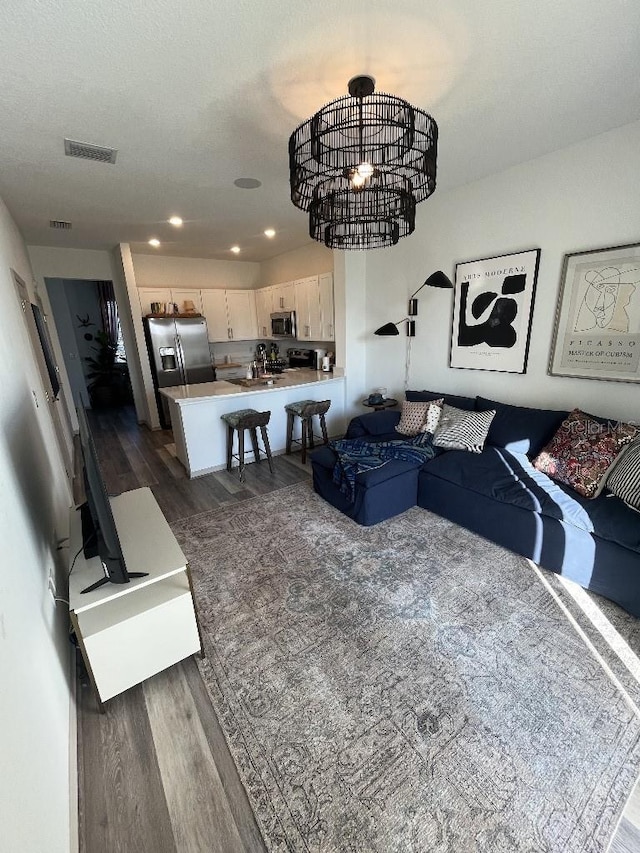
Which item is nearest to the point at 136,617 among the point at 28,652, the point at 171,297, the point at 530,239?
the point at 28,652

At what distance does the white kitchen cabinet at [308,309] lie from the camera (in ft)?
16.5

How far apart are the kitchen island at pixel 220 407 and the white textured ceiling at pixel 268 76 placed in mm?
1992

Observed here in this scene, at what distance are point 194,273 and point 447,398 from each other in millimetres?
4946

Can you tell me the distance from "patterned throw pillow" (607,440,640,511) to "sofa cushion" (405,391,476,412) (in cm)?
128

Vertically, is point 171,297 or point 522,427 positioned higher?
point 171,297

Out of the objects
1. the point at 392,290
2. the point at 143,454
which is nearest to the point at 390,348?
the point at 392,290

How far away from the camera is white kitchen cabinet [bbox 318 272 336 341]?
186 inches

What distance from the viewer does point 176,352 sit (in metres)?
5.53

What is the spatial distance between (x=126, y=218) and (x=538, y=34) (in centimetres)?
385

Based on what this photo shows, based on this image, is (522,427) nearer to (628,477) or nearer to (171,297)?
(628,477)

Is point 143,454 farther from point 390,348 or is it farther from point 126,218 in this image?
point 390,348

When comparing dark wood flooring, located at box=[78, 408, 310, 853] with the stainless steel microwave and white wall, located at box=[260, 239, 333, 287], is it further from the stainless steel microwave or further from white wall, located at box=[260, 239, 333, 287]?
white wall, located at box=[260, 239, 333, 287]

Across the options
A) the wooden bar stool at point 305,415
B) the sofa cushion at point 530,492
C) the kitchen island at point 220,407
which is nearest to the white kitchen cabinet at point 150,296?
the kitchen island at point 220,407

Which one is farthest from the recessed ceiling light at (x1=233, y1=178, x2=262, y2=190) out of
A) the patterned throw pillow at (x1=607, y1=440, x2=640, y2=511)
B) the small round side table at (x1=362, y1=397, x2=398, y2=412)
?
the patterned throw pillow at (x1=607, y1=440, x2=640, y2=511)
